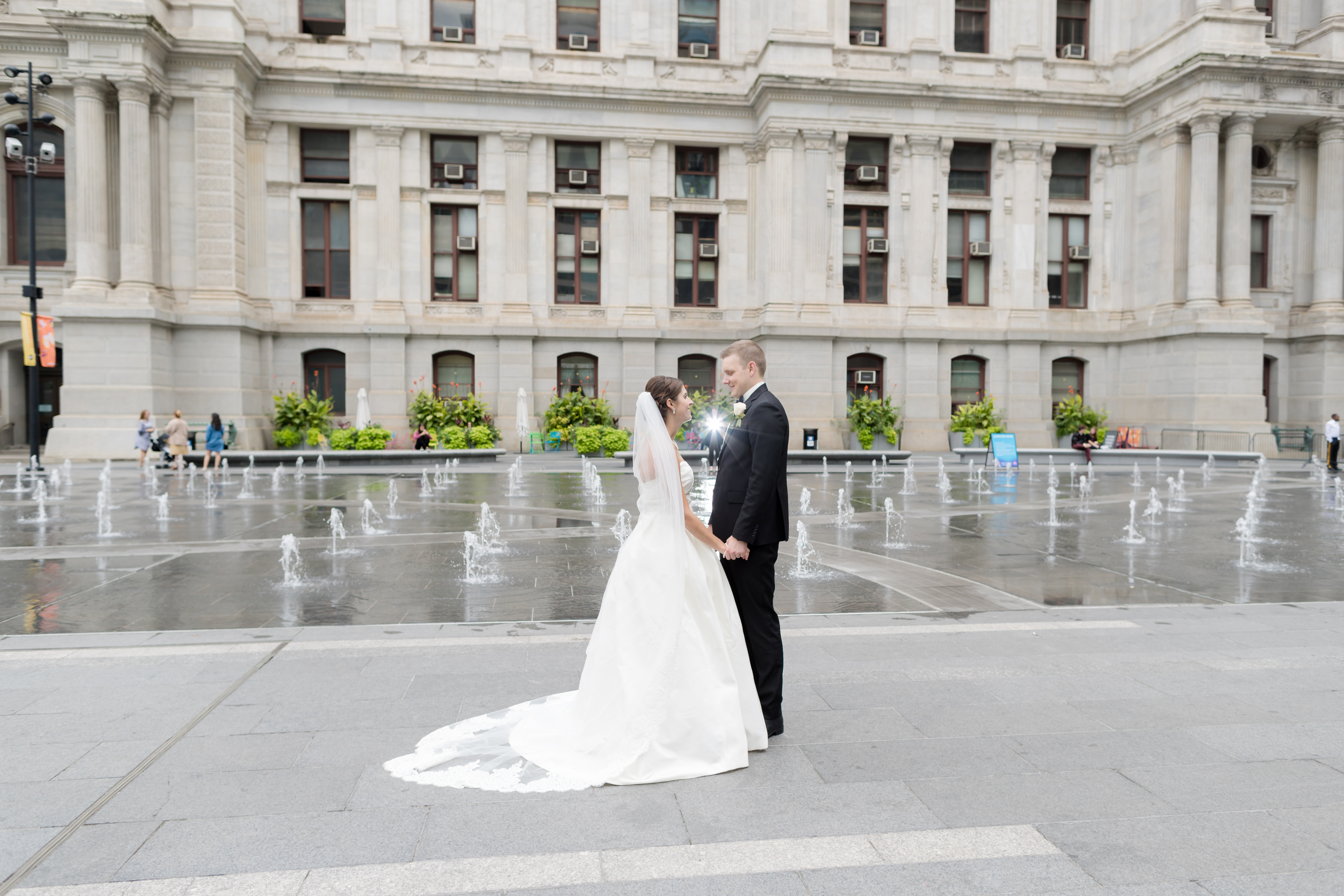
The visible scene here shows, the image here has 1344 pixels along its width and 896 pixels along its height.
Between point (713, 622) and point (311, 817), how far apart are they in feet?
6.98

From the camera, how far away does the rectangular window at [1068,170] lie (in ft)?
116

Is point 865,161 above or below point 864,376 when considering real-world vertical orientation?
above

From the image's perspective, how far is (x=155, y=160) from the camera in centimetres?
2928

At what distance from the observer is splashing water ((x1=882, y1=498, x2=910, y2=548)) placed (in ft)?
40.1

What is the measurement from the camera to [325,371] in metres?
32.6

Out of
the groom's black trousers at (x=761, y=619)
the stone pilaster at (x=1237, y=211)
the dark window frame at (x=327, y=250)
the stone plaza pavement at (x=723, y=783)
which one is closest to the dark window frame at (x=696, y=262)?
the dark window frame at (x=327, y=250)

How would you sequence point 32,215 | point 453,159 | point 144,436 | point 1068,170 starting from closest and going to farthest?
1. point 32,215
2. point 144,436
3. point 453,159
4. point 1068,170

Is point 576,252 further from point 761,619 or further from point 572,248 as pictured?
point 761,619

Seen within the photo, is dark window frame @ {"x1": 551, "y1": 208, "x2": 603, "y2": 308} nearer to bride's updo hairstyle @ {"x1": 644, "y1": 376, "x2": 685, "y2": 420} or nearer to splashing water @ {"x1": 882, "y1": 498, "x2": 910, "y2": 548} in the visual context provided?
splashing water @ {"x1": 882, "y1": 498, "x2": 910, "y2": 548}

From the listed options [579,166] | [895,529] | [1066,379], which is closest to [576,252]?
[579,166]

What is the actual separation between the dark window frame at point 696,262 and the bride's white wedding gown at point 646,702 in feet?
99.4

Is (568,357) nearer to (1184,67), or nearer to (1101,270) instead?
(1101,270)

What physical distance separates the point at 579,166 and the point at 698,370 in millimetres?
9152

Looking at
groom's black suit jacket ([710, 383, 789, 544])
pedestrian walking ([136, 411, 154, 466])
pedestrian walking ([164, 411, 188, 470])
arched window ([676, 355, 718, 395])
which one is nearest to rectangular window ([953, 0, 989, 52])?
arched window ([676, 355, 718, 395])
